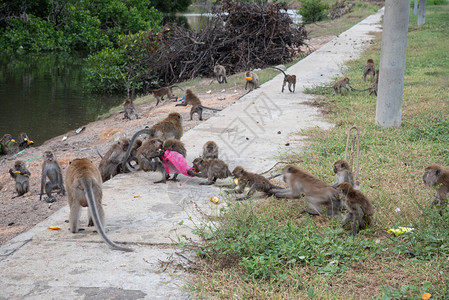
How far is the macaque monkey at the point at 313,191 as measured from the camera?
527cm

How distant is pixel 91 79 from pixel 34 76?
467cm

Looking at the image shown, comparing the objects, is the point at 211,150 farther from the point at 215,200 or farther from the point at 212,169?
the point at 215,200

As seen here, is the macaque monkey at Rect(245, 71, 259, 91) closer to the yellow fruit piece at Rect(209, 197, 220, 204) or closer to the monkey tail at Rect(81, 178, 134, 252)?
the yellow fruit piece at Rect(209, 197, 220, 204)

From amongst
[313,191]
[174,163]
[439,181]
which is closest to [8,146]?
[174,163]

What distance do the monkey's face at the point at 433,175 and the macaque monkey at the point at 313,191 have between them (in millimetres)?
1062

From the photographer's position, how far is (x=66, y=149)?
12.3 m

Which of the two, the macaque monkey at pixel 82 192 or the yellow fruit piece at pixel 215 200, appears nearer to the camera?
the macaque monkey at pixel 82 192

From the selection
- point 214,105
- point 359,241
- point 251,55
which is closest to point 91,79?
point 251,55

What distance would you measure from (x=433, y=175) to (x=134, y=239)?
3234mm

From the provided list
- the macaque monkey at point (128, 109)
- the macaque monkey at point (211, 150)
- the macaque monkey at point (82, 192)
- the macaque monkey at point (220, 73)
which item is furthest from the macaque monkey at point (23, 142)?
the macaque monkey at point (82, 192)

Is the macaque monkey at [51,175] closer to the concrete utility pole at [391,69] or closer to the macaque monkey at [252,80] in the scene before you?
the concrete utility pole at [391,69]

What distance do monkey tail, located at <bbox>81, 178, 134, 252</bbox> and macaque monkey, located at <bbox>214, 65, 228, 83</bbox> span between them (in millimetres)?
12592

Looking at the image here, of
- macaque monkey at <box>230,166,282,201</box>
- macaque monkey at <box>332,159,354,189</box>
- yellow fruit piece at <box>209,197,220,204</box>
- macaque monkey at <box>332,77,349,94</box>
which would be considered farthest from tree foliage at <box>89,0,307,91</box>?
macaque monkey at <box>332,159,354,189</box>

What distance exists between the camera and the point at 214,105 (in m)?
13.9
